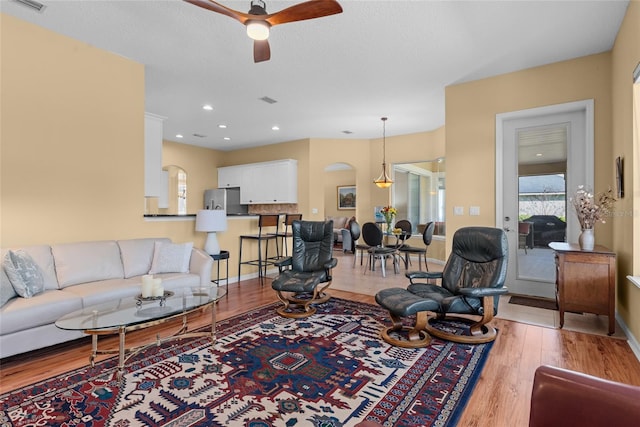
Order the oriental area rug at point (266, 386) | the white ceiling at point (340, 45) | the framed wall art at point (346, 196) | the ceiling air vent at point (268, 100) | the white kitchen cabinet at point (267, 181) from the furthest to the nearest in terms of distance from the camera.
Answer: the framed wall art at point (346, 196), the white kitchen cabinet at point (267, 181), the ceiling air vent at point (268, 100), the white ceiling at point (340, 45), the oriental area rug at point (266, 386)

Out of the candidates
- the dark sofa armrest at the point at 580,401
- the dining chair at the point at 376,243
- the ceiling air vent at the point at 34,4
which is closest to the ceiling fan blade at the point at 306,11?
the ceiling air vent at the point at 34,4

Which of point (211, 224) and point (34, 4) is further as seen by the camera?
point (211, 224)

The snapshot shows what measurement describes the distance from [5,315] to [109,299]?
69 centimetres

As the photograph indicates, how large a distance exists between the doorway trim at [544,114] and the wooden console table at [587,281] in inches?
45.2

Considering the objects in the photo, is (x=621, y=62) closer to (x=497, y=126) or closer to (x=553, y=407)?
(x=497, y=126)

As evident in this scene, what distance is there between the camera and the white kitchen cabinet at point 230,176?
8.58 metres

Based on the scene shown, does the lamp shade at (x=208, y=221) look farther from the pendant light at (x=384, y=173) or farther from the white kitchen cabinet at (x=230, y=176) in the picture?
the white kitchen cabinet at (x=230, y=176)

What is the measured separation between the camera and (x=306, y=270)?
416 cm

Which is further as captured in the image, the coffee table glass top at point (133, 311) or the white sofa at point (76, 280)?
the white sofa at point (76, 280)

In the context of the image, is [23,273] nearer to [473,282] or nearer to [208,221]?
[208,221]

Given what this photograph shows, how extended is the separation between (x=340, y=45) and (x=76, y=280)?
11.8 feet

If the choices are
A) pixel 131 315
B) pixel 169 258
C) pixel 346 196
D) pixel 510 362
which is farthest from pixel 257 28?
pixel 346 196

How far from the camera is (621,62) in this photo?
319 cm

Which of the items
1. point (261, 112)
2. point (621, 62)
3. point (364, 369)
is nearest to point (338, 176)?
point (261, 112)
